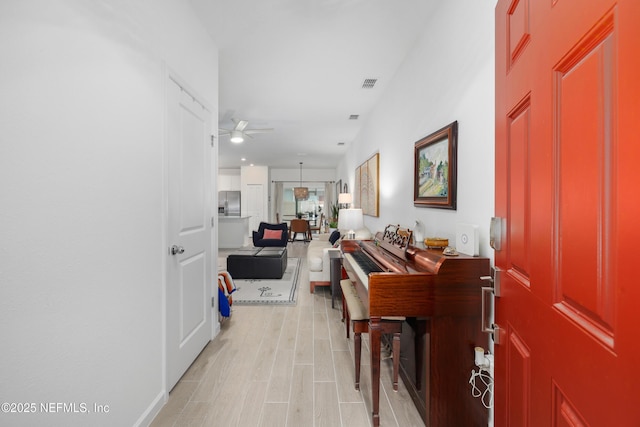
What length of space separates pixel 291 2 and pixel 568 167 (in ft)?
7.41

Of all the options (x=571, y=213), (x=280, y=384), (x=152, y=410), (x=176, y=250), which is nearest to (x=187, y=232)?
(x=176, y=250)

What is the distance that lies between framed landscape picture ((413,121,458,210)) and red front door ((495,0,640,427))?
0.97 metres

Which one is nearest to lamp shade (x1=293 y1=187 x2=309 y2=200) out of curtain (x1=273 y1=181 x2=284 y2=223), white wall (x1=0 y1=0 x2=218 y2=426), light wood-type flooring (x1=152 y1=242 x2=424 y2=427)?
curtain (x1=273 y1=181 x2=284 y2=223)

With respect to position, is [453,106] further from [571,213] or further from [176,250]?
[176,250]

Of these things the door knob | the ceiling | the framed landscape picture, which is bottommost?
the door knob

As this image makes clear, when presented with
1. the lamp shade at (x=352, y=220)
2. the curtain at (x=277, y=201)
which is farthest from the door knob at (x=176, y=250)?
the curtain at (x=277, y=201)

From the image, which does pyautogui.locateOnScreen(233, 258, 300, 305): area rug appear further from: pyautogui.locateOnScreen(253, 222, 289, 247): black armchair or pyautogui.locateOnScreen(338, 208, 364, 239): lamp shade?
pyautogui.locateOnScreen(253, 222, 289, 247): black armchair

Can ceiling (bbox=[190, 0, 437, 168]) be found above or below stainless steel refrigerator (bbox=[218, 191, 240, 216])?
above

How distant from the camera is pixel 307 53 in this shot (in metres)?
2.87

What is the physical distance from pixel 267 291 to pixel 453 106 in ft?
11.1

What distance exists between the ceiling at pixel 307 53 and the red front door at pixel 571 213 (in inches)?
67.1

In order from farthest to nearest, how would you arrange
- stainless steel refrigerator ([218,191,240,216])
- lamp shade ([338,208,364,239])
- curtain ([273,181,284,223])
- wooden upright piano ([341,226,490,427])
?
curtain ([273,181,284,223])
stainless steel refrigerator ([218,191,240,216])
lamp shade ([338,208,364,239])
wooden upright piano ([341,226,490,427])

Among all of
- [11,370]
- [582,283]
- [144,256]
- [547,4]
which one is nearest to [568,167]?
[582,283]

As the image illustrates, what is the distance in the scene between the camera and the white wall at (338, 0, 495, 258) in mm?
1537
